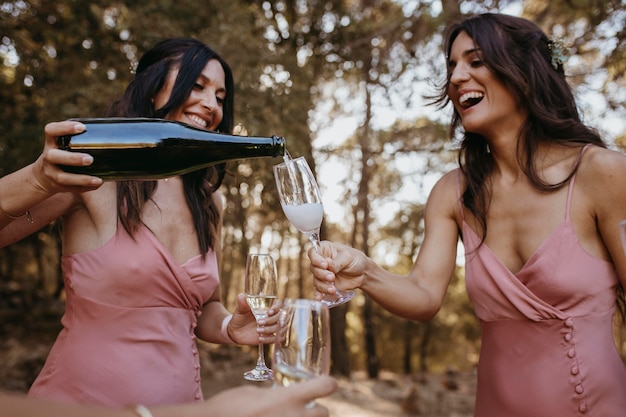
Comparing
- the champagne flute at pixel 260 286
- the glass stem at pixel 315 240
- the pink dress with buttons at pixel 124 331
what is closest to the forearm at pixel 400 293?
the glass stem at pixel 315 240

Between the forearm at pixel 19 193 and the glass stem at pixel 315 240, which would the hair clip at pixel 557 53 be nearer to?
the glass stem at pixel 315 240

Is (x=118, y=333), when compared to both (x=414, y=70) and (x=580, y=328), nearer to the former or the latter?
(x=580, y=328)

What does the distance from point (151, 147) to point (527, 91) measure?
152 cm

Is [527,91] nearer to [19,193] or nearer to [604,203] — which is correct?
[604,203]

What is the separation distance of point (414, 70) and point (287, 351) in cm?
592

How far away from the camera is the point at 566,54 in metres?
2.54

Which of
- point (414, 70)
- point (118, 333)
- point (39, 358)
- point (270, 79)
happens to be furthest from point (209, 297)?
point (39, 358)

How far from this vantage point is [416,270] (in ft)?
7.71

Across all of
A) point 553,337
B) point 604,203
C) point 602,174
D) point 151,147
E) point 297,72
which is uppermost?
point 297,72

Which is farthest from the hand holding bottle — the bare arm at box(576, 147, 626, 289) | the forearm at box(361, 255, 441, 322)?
the bare arm at box(576, 147, 626, 289)

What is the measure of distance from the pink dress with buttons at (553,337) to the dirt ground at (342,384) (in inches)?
178

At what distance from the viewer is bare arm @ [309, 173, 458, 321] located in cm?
192

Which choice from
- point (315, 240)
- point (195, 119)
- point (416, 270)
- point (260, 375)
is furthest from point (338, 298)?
point (195, 119)

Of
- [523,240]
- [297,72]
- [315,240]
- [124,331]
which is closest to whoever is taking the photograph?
[315,240]
